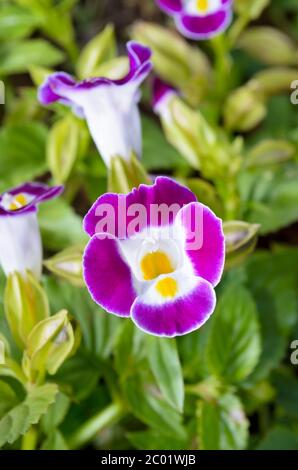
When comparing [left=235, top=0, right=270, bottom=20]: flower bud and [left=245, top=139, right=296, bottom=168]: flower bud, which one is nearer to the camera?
[left=245, top=139, right=296, bottom=168]: flower bud

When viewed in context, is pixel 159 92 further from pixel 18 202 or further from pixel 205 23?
pixel 18 202

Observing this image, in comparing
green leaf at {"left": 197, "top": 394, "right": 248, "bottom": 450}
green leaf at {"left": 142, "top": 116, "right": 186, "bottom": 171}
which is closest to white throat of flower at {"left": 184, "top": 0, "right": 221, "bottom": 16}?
green leaf at {"left": 142, "top": 116, "right": 186, "bottom": 171}

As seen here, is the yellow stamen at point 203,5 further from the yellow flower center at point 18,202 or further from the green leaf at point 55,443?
the green leaf at point 55,443

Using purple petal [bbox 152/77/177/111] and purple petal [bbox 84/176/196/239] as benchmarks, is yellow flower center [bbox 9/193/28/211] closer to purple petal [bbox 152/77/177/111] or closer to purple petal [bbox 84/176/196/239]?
purple petal [bbox 84/176/196/239]

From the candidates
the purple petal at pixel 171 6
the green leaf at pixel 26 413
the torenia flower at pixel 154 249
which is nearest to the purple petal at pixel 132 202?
the torenia flower at pixel 154 249

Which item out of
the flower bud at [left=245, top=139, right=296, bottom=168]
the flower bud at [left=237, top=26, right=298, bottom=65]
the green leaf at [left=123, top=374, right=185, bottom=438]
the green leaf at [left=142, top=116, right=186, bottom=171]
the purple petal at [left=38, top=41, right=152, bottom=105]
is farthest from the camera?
the flower bud at [left=237, top=26, right=298, bottom=65]
